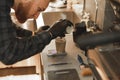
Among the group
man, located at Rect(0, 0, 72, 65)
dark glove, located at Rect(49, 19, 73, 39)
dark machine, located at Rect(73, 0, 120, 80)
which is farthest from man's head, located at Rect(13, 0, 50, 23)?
dark machine, located at Rect(73, 0, 120, 80)

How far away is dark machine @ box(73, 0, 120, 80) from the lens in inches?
33.0

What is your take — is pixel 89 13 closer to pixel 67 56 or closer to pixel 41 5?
pixel 67 56

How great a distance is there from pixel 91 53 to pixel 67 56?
0.52 feet

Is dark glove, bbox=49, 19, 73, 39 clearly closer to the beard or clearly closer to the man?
the man

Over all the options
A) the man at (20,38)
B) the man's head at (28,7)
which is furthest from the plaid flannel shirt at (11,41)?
the man's head at (28,7)

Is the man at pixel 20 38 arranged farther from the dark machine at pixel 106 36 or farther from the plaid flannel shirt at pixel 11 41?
the dark machine at pixel 106 36

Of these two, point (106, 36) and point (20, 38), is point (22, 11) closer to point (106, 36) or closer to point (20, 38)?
point (20, 38)

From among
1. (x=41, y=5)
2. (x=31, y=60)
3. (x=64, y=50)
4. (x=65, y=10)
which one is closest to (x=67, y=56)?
(x=64, y=50)

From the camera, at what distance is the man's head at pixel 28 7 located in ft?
3.78

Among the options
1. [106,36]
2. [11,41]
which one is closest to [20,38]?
[11,41]

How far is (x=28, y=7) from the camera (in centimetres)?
118

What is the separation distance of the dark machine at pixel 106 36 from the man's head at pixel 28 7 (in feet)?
0.75

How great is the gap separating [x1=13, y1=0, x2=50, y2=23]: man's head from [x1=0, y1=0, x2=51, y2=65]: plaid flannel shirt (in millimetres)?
125

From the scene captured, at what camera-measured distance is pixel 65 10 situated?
2.34 metres
